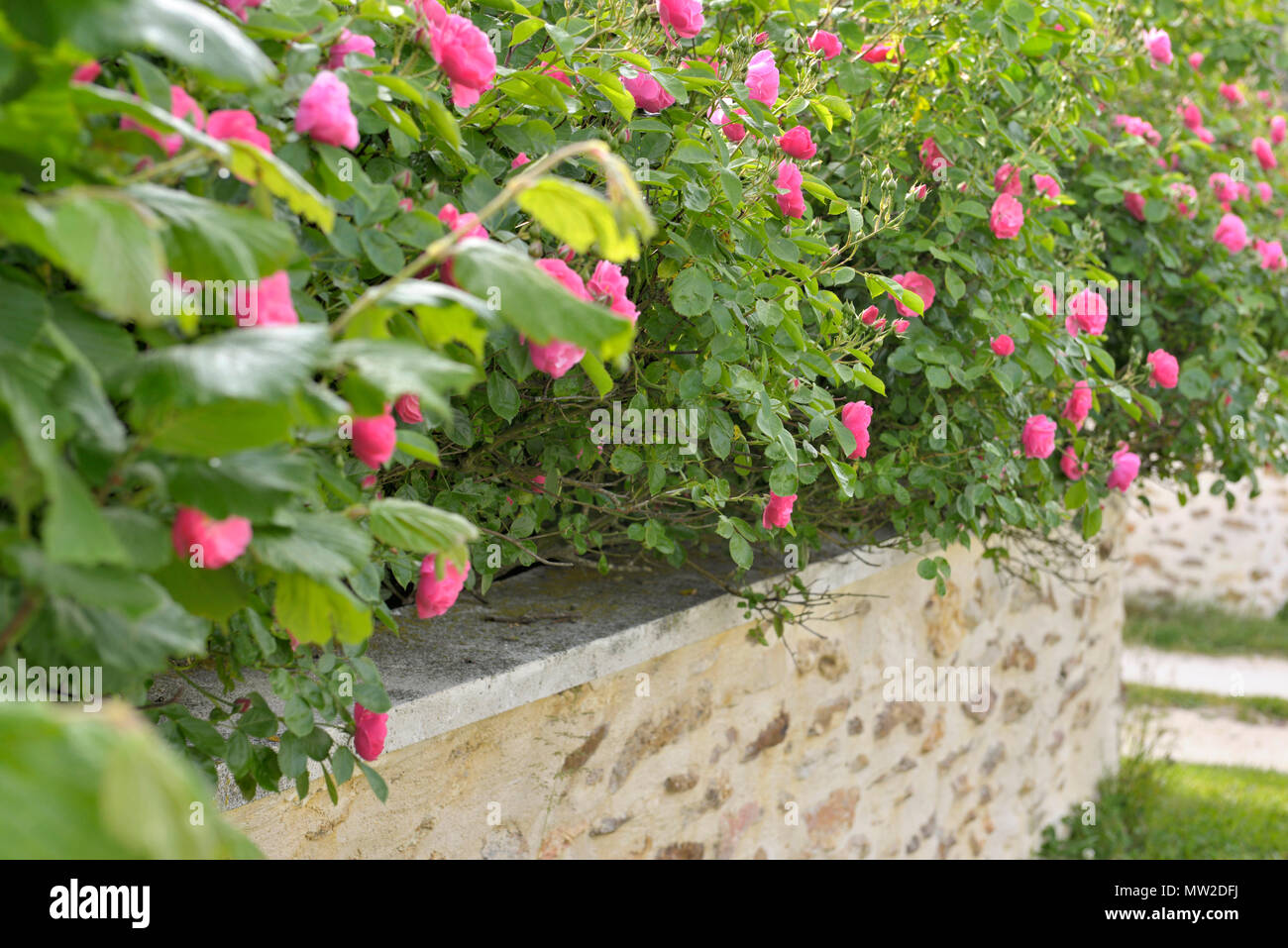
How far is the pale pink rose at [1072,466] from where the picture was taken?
2.56 meters

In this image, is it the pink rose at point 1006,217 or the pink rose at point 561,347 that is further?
the pink rose at point 1006,217

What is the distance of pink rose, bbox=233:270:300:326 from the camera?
31.0 inches

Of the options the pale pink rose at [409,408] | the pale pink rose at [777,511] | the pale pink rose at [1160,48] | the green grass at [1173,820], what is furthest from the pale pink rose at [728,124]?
the green grass at [1173,820]

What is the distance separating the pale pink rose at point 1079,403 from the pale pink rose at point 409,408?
1.73 metres

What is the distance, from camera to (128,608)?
627 millimetres

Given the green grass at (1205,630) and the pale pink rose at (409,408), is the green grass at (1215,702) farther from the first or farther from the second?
the pale pink rose at (409,408)

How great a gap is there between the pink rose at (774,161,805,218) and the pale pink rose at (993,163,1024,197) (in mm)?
798

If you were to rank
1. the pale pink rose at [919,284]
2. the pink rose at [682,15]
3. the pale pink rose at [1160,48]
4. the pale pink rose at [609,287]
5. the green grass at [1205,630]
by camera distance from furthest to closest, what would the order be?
the green grass at [1205,630]
the pale pink rose at [1160,48]
the pale pink rose at [919,284]
the pink rose at [682,15]
the pale pink rose at [609,287]

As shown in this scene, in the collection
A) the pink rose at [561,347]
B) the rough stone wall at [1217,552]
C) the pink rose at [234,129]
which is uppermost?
the pink rose at [234,129]

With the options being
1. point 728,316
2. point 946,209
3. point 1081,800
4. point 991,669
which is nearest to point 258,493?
point 728,316

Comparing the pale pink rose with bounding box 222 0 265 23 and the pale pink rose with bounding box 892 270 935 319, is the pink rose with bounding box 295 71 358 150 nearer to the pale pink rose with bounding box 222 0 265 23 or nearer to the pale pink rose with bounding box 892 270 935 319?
the pale pink rose with bounding box 222 0 265 23

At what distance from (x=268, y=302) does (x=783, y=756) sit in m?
2.04

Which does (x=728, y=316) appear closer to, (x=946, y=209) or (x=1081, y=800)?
(x=946, y=209)

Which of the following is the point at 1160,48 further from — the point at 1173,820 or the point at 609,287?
the point at 1173,820
